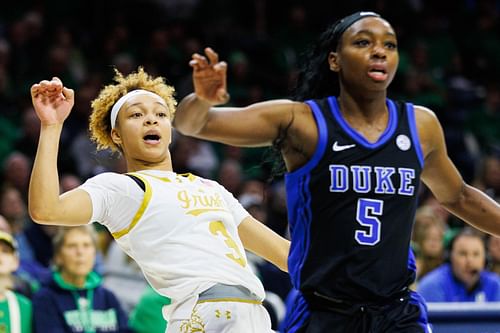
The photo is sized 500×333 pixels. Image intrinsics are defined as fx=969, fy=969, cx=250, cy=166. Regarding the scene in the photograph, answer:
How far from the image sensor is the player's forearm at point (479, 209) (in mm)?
4164

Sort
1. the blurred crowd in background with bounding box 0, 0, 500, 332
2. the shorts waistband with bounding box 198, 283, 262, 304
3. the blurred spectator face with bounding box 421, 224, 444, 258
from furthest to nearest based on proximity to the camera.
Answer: the blurred crowd in background with bounding box 0, 0, 500, 332 < the blurred spectator face with bounding box 421, 224, 444, 258 < the shorts waistband with bounding box 198, 283, 262, 304

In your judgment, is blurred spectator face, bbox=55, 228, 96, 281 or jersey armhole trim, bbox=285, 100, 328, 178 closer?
jersey armhole trim, bbox=285, 100, 328, 178

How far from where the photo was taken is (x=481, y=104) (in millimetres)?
11469

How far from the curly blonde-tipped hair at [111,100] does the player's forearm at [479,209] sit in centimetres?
131

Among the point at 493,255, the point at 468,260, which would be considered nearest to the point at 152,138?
the point at 468,260

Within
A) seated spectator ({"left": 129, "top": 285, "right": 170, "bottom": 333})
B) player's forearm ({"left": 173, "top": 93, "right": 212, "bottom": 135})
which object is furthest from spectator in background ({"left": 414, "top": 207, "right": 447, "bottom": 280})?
player's forearm ({"left": 173, "top": 93, "right": 212, "bottom": 135})

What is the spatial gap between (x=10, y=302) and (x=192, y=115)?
3078 millimetres

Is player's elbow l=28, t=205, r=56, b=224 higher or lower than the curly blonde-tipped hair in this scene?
lower

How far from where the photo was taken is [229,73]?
11.0 meters

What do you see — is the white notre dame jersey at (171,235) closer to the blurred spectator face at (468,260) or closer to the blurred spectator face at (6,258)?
the blurred spectator face at (6,258)

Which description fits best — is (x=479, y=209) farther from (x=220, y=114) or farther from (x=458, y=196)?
(x=220, y=114)

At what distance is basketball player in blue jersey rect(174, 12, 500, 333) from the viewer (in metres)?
3.71

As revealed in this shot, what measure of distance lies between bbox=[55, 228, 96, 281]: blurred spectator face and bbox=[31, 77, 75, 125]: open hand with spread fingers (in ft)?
9.40

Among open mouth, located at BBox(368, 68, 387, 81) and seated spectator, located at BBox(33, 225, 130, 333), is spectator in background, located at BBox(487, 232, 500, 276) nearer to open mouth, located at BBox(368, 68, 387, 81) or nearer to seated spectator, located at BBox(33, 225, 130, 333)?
seated spectator, located at BBox(33, 225, 130, 333)
